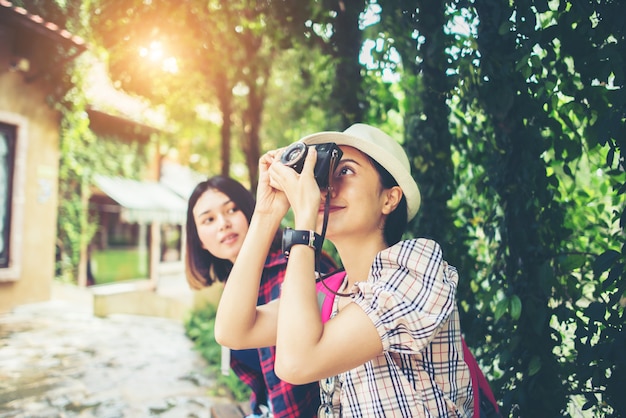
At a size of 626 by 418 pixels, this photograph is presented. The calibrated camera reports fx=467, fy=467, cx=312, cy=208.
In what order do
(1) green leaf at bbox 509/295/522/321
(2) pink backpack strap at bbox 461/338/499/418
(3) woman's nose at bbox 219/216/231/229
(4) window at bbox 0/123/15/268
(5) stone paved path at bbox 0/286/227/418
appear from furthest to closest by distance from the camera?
(4) window at bbox 0/123/15/268 → (5) stone paved path at bbox 0/286/227/418 → (3) woman's nose at bbox 219/216/231/229 → (1) green leaf at bbox 509/295/522/321 → (2) pink backpack strap at bbox 461/338/499/418

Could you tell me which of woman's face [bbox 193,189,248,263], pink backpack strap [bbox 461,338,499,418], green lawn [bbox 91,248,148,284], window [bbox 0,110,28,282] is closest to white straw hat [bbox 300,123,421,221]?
pink backpack strap [bbox 461,338,499,418]

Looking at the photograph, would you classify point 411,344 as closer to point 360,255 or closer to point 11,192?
point 360,255

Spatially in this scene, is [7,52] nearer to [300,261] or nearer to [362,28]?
[362,28]

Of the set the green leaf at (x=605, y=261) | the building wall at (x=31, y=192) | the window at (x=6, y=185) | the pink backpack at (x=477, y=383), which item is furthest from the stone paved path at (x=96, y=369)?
the green leaf at (x=605, y=261)

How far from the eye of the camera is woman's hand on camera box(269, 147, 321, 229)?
1.41m

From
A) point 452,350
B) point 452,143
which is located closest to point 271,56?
point 452,143

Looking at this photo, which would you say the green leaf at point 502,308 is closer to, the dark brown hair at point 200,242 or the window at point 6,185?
the dark brown hair at point 200,242

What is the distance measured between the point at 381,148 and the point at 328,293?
562 mm

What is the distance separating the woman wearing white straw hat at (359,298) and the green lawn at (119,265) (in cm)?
1734

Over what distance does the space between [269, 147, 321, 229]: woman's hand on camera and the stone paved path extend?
3921 mm

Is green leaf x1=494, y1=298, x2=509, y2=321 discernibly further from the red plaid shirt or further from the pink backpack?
the red plaid shirt

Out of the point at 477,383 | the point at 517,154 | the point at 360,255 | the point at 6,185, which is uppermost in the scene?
the point at 6,185

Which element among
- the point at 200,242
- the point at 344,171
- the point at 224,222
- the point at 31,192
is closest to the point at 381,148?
the point at 344,171

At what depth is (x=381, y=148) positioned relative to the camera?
1621 mm
